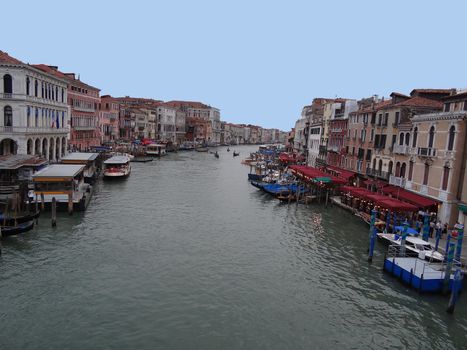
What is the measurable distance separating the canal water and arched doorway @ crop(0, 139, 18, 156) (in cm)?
1735

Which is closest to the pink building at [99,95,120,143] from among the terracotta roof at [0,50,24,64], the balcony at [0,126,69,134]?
the balcony at [0,126,69,134]

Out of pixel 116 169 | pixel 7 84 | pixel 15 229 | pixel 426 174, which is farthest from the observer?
pixel 116 169

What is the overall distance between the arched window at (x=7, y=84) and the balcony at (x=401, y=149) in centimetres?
3691

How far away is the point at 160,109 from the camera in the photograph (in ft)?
399

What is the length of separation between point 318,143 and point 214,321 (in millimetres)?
51024

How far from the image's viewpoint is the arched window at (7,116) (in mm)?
39438

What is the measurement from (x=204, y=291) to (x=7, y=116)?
3245 centimetres

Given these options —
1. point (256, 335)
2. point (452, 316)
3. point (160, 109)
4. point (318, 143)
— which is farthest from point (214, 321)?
point (160, 109)

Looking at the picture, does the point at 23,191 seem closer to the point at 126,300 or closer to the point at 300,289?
the point at 126,300

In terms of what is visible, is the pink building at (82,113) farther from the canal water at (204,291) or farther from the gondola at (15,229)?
the gondola at (15,229)

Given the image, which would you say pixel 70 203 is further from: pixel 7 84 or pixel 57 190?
pixel 7 84

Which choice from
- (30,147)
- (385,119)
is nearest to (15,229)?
(30,147)

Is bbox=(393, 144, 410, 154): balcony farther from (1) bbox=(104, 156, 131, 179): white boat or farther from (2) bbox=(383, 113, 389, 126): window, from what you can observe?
(1) bbox=(104, 156, 131, 179): white boat

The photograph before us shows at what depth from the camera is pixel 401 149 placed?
108 ft
